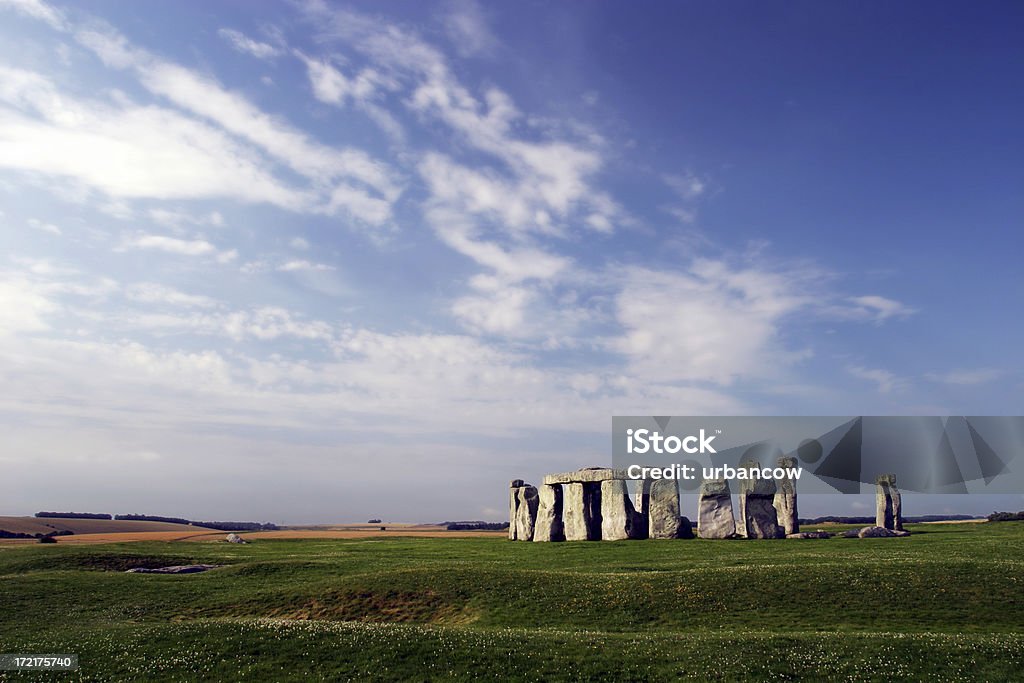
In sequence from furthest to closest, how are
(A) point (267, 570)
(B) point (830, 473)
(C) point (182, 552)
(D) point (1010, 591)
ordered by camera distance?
(B) point (830, 473) < (C) point (182, 552) < (A) point (267, 570) < (D) point (1010, 591)

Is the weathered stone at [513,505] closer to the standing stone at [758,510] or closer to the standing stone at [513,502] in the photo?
the standing stone at [513,502]

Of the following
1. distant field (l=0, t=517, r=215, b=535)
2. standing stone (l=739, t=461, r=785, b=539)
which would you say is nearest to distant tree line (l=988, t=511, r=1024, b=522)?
standing stone (l=739, t=461, r=785, b=539)

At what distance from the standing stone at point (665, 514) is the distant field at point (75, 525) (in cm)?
6220

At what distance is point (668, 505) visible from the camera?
172 ft

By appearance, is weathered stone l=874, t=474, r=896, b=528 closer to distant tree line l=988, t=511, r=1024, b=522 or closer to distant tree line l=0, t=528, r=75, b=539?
distant tree line l=988, t=511, r=1024, b=522

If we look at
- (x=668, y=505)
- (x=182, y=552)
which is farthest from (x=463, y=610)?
(x=182, y=552)

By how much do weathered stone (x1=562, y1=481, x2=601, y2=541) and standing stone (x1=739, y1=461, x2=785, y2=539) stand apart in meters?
11.0

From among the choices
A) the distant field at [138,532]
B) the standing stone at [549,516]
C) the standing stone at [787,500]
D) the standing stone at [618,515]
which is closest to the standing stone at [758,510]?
the standing stone at [787,500]

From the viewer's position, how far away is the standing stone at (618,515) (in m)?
52.6

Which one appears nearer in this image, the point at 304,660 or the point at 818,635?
the point at 304,660

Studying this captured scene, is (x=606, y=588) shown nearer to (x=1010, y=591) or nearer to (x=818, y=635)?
(x=818, y=635)

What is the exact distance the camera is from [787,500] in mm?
54281

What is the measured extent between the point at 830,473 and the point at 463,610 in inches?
2020

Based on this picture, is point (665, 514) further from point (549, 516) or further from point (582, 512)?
point (549, 516)
